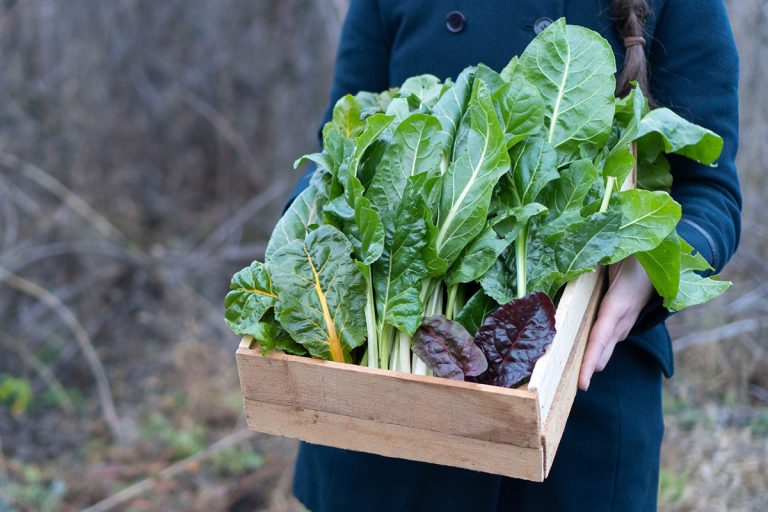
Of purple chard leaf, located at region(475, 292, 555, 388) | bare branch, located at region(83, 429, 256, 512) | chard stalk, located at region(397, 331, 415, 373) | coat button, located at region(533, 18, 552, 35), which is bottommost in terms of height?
bare branch, located at region(83, 429, 256, 512)

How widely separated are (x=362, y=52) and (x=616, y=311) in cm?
85

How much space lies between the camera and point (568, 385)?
1140 millimetres

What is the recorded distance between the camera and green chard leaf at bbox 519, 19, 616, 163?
1.29 metres

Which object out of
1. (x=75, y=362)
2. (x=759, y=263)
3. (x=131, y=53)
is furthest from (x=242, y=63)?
(x=759, y=263)

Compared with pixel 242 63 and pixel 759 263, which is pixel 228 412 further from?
pixel 759 263

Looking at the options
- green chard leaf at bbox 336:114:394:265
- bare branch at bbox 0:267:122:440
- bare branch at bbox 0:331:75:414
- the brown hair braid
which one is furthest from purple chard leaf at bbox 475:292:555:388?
bare branch at bbox 0:331:75:414

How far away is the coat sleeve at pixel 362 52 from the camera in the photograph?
5.57 feet

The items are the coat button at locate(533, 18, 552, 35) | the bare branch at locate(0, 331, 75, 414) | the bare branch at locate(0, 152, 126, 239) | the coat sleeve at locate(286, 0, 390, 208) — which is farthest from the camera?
the bare branch at locate(0, 152, 126, 239)

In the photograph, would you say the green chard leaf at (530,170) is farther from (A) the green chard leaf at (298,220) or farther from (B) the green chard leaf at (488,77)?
(A) the green chard leaf at (298,220)

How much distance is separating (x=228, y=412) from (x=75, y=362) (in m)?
0.96

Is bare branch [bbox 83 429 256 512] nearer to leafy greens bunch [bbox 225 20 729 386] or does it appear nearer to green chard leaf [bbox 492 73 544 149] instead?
leafy greens bunch [bbox 225 20 729 386]

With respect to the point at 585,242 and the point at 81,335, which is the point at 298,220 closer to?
the point at 585,242

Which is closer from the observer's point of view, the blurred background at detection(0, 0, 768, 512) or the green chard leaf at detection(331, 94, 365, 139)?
the green chard leaf at detection(331, 94, 365, 139)

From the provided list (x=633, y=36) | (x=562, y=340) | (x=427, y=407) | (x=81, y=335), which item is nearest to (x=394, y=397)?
(x=427, y=407)
